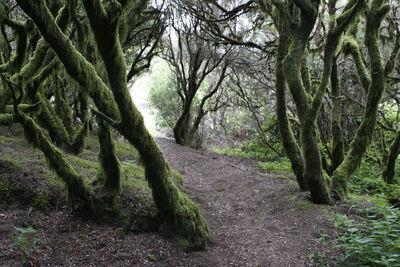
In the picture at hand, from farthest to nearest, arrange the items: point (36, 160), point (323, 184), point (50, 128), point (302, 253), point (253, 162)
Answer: point (253, 162), point (50, 128), point (323, 184), point (36, 160), point (302, 253)

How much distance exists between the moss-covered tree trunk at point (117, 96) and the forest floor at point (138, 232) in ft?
0.96

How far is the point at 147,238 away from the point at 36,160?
2.32 m

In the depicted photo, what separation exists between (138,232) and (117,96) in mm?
1839

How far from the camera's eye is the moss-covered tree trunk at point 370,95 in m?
4.89

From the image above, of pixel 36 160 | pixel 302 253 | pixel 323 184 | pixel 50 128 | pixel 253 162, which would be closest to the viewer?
pixel 302 253

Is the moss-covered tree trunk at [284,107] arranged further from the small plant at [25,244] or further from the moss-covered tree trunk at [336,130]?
the small plant at [25,244]

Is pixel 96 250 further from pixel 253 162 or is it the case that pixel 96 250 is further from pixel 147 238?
pixel 253 162

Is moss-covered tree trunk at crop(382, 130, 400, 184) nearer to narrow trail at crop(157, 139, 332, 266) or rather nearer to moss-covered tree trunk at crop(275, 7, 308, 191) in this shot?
moss-covered tree trunk at crop(275, 7, 308, 191)

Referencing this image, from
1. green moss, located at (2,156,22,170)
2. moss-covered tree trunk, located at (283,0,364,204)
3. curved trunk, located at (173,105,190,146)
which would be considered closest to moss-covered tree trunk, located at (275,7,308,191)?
moss-covered tree trunk, located at (283,0,364,204)

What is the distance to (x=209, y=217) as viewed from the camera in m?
4.88

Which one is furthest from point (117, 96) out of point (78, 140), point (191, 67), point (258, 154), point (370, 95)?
point (258, 154)

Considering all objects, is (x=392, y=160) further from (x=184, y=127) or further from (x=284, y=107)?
(x=184, y=127)

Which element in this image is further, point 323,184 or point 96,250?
Answer: point 323,184

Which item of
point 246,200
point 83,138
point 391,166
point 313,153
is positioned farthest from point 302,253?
point 83,138
